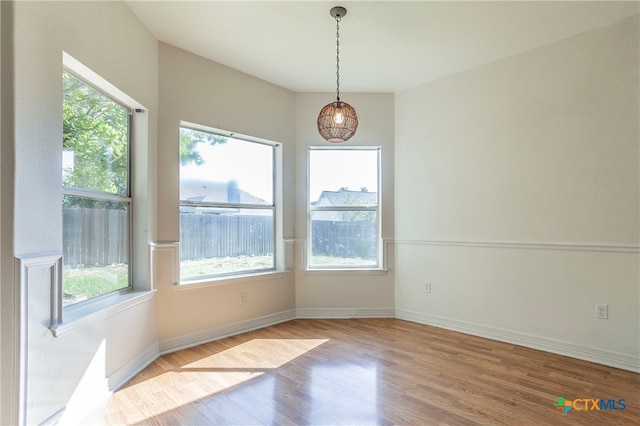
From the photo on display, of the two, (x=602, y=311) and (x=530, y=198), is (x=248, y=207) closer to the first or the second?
(x=530, y=198)

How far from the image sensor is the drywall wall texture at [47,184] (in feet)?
5.23

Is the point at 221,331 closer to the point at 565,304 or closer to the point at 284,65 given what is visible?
the point at 284,65

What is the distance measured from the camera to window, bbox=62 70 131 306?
2.07 m

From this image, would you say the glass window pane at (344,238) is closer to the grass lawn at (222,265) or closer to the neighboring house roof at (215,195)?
the grass lawn at (222,265)

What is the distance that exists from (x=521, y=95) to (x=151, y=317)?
3854 mm

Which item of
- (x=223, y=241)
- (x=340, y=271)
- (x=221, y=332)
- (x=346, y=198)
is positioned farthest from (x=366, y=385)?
(x=346, y=198)

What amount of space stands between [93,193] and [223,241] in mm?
1392

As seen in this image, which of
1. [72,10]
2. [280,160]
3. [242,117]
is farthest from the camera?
[280,160]

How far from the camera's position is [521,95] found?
3.16m

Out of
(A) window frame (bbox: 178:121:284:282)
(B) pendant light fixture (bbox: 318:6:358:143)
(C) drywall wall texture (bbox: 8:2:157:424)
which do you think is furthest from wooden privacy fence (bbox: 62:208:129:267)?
(B) pendant light fixture (bbox: 318:6:358:143)

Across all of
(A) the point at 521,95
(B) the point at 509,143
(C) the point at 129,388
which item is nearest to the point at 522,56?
(A) the point at 521,95

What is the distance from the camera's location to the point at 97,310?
2113 millimetres

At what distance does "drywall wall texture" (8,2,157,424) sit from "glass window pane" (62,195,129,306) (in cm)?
23

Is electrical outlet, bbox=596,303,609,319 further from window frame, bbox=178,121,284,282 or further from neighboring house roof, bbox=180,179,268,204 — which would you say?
neighboring house roof, bbox=180,179,268,204
